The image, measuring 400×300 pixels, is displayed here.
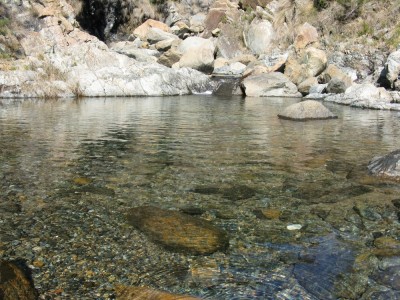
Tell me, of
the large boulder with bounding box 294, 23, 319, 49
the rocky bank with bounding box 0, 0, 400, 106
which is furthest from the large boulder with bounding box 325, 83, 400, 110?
the large boulder with bounding box 294, 23, 319, 49

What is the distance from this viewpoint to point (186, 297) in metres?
3.25

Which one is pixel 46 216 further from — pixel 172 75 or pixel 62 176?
pixel 172 75

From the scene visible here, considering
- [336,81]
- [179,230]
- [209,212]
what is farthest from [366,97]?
[179,230]

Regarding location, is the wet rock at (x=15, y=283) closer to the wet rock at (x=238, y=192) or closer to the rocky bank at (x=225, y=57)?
the wet rock at (x=238, y=192)

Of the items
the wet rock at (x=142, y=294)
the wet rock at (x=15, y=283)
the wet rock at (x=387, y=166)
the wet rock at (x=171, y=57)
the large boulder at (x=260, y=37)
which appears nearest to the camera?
the wet rock at (x=15, y=283)

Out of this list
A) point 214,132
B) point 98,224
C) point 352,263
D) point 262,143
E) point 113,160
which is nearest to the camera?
point 352,263

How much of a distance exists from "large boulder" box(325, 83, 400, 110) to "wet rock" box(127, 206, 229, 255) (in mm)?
17950

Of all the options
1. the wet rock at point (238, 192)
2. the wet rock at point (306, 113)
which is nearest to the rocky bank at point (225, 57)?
the wet rock at point (306, 113)

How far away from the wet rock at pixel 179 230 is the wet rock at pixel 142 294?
827 mm

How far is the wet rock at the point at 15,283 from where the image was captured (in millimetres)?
3160

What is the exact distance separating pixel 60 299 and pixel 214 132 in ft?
29.3

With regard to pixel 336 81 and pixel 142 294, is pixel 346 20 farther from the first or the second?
pixel 142 294

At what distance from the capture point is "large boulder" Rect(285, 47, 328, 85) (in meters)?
30.0

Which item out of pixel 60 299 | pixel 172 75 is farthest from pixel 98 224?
pixel 172 75
